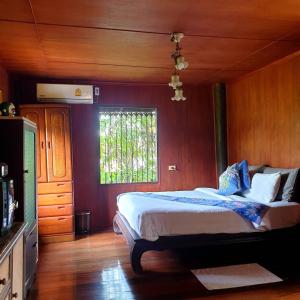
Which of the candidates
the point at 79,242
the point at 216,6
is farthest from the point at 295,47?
the point at 79,242

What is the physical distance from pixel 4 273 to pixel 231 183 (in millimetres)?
3142

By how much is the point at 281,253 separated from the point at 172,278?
155 centimetres

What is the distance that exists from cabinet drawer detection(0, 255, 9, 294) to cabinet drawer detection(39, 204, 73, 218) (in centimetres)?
271

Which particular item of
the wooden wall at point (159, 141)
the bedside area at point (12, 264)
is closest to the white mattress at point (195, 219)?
the bedside area at point (12, 264)

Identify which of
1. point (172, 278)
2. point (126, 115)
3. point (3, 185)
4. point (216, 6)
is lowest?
point (172, 278)

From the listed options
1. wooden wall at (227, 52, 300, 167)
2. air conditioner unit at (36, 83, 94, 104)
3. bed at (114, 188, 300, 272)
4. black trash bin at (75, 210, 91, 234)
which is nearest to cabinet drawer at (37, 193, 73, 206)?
black trash bin at (75, 210, 91, 234)

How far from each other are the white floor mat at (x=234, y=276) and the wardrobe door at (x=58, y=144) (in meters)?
2.35

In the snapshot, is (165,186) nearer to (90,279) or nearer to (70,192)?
(70,192)

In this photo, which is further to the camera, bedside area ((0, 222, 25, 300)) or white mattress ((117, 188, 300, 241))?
white mattress ((117, 188, 300, 241))

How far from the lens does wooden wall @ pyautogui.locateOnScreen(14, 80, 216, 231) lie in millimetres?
4988

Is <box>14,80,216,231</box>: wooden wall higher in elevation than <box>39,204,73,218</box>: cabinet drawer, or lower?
higher

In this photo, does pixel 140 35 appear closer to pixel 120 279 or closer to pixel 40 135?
pixel 40 135

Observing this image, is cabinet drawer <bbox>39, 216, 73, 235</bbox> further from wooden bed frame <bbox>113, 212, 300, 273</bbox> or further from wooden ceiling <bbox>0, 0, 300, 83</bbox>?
wooden ceiling <bbox>0, 0, 300, 83</bbox>

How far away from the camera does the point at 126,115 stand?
17.4ft
